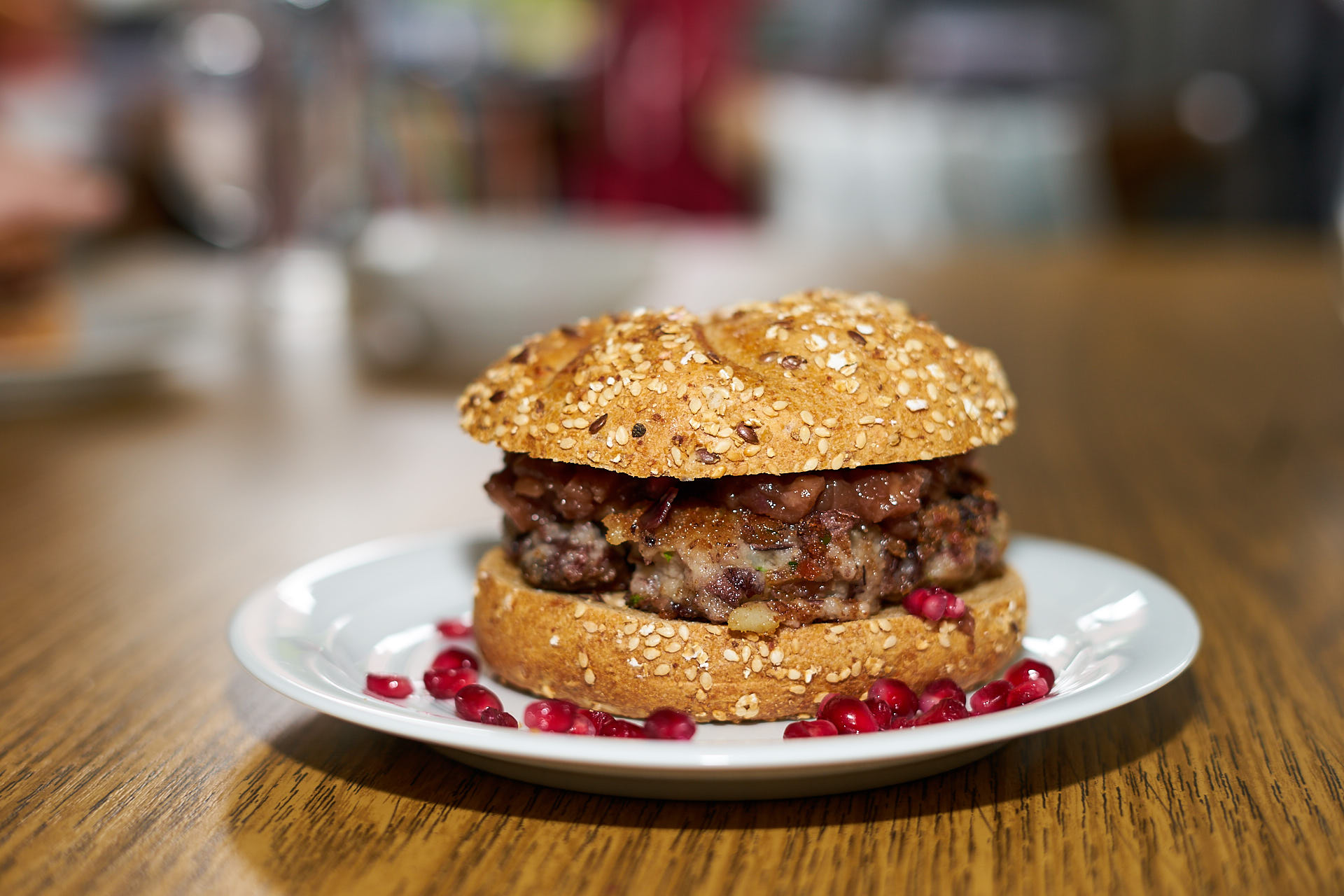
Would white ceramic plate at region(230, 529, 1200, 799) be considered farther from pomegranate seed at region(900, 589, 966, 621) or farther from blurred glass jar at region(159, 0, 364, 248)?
blurred glass jar at region(159, 0, 364, 248)

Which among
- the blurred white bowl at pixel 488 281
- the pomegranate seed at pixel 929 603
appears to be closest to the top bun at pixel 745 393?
the pomegranate seed at pixel 929 603

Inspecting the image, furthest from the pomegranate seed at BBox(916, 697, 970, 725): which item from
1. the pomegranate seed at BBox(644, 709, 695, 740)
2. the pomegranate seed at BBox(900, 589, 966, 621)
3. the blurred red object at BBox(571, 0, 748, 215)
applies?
the blurred red object at BBox(571, 0, 748, 215)

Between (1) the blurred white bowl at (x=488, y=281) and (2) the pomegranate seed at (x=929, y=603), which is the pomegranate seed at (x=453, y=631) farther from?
(1) the blurred white bowl at (x=488, y=281)

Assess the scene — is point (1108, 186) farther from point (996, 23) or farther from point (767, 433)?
point (767, 433)

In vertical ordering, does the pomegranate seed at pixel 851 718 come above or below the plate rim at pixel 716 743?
below

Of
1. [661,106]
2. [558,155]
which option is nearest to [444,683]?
[661,106]
